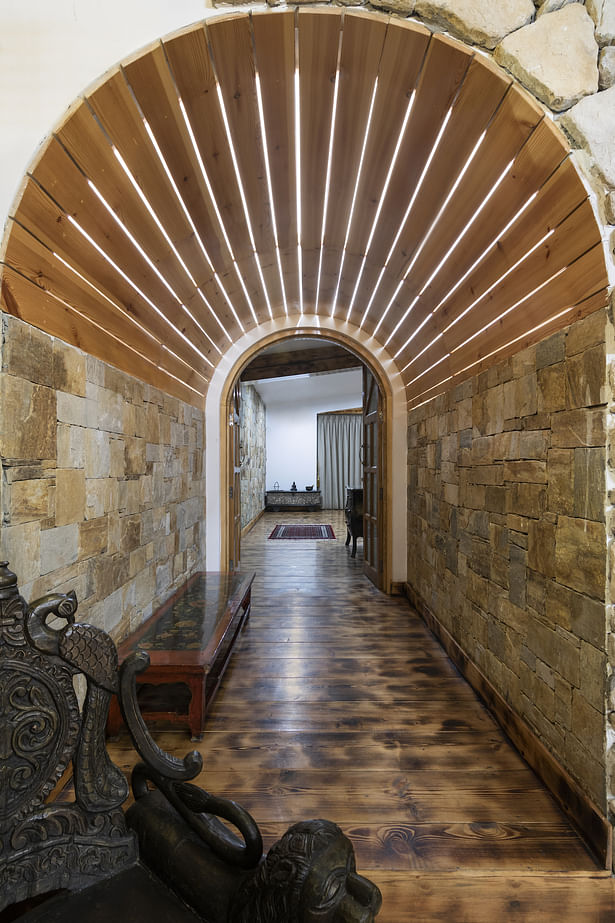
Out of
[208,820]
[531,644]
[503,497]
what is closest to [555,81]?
[503,497]

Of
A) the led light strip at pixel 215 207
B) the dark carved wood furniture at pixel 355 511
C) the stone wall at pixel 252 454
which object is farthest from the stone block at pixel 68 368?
the stone wall at pixel 252 454

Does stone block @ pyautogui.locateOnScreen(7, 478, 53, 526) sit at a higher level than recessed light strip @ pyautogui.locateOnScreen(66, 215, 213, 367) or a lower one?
lower

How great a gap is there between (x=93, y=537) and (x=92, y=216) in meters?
1.20

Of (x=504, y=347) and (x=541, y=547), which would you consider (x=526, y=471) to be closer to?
(x=541, y=547)

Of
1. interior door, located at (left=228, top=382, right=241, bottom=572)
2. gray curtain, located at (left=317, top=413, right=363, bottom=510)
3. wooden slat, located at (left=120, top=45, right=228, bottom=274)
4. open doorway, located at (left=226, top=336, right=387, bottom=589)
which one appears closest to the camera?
wooden slat, located at (left=120, top=45, right=228, bottom=274)

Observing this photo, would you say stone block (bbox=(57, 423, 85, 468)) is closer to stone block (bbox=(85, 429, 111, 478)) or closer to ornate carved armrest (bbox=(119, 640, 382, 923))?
stone block (bbox=(85, 429, 111, 478))

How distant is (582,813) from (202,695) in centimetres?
142

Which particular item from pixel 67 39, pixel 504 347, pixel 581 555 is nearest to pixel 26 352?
pixel 67 39

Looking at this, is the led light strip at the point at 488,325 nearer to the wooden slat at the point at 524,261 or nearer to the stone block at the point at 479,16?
the wooden slat at the point at 524,261

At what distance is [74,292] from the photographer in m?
1.79

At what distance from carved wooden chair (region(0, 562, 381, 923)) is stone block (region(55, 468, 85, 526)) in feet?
2.49

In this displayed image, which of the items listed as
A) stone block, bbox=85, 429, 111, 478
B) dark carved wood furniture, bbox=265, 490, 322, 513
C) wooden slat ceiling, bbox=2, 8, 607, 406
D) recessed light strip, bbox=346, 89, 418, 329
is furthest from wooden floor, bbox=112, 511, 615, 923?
dark carved wood furniture, bbox=265, 490, 322, 513

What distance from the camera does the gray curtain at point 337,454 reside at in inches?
492

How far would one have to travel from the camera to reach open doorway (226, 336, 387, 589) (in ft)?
26.9
